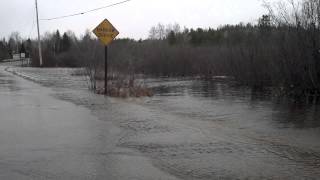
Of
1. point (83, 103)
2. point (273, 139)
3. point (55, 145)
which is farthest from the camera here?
point (83, 103)

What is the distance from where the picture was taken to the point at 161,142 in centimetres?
1059

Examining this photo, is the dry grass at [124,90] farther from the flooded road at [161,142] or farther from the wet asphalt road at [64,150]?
the wet asphalt road at [64,150]

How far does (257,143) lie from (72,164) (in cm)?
395

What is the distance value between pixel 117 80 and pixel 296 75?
8.30m

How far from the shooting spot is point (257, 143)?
10438 millimetres

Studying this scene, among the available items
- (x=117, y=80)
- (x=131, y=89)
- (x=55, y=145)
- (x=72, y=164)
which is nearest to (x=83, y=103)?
(x=131, y=89)

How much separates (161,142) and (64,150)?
2.04 metres

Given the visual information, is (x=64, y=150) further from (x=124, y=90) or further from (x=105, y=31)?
(x=105, y=31)

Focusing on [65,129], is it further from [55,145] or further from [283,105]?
[283,105]

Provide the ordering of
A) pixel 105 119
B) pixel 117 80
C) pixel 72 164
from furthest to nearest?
pixel 117 80 < pixel 105 119 < pixel 72 164

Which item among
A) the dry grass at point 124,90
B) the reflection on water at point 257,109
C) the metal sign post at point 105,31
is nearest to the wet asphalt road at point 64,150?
the reflection on water at point 257,109

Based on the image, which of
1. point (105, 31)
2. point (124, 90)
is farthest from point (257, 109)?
point (105, 31)

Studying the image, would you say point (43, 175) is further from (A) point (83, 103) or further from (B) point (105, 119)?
(A) point (83, 103)

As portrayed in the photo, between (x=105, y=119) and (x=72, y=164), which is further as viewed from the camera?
(x=105, y=119)
